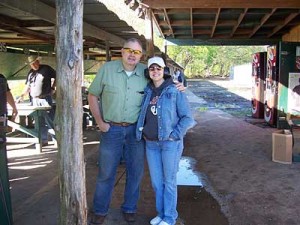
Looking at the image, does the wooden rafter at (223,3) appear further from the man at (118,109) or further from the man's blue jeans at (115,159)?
the man's blue jeans at (115,159)

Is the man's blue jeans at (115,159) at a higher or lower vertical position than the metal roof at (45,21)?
lower

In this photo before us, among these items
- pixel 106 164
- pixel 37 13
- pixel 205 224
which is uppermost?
pixel 37 13

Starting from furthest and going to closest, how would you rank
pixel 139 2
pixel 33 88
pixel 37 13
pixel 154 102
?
1. pixel 33 88
2. pixel 139 2
3. pixel 37 13
4. pixel 154 102

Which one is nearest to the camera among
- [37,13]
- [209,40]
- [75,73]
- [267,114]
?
[75,73]

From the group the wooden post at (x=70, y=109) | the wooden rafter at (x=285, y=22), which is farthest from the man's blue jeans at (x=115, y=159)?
the wooden rafter at (x=285, y=22)

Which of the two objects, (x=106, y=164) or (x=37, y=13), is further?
(x=37, y=13)

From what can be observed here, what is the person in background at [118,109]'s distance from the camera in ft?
11.8

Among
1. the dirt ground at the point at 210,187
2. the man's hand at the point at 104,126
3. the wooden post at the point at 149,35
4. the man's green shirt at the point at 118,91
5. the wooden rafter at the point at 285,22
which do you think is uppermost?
the wooden rafter at the point at 285,22

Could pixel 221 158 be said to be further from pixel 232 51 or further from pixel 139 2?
pixel 232 51

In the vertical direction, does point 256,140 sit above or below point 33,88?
below

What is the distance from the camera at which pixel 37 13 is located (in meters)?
5.31

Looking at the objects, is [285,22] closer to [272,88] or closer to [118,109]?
[272,88]

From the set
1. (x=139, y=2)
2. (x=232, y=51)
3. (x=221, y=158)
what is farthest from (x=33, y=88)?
(x=232, y=51)

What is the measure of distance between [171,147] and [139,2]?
3.94 metres
